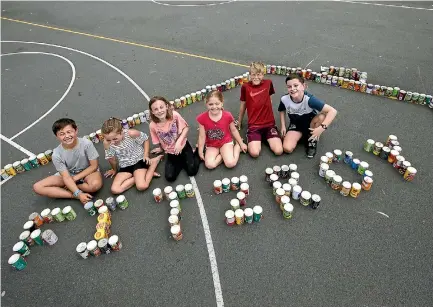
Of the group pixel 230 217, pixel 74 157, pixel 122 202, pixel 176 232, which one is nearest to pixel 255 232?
pixel 230 217

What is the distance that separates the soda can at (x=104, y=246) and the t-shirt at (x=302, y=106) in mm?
3721

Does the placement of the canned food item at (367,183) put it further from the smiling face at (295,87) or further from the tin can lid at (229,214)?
the tin can lid at (229,214)

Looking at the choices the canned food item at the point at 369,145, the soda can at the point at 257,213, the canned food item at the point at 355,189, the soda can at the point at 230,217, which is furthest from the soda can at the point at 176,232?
the canned food item at the point at 369,145

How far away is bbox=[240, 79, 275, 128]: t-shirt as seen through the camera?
5324 mm

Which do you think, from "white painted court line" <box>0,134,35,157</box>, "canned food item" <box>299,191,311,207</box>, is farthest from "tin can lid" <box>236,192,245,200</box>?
"white painted court line" <box>0,134,35,157</box>

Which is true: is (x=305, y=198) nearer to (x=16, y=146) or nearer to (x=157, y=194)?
(x=157, y=194)

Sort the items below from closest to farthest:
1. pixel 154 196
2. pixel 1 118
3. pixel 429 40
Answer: pixel 154 196, pixel 1 118, pixel 429 40

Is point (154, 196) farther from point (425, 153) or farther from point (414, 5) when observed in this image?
point (414, 5)

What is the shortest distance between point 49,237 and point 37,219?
1.56ft

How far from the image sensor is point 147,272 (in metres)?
3.79

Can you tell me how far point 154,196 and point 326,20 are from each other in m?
10.3

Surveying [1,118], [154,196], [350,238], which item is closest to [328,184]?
[350,238]

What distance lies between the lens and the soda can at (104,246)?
3922 millimetres

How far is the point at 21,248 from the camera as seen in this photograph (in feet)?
13.0
